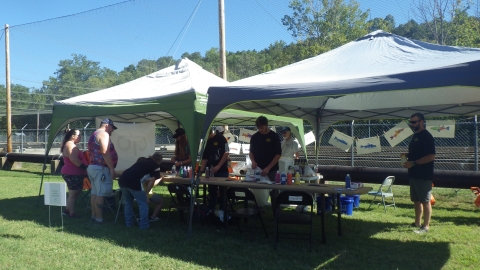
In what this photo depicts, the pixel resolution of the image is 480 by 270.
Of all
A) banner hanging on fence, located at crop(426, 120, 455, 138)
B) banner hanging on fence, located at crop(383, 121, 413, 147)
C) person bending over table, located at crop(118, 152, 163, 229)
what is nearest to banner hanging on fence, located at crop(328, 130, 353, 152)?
banner hanging on fence, located at crop(383, 121, 413, 147)

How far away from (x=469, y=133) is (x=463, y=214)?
9.24 meters

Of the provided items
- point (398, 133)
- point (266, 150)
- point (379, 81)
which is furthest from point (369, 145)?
point (379, 81)

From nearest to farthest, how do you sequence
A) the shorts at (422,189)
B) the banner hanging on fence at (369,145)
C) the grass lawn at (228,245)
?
the grass lawn at (228,245), the shorts at (422,189), the banner hanging on fence at (369,145)

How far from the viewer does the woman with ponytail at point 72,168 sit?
7.15m

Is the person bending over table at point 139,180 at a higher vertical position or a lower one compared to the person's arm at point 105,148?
lower

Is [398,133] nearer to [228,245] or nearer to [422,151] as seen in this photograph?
[422,151]

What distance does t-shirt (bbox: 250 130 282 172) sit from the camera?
6.92 meters

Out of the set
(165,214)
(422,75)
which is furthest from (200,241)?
(422,75)

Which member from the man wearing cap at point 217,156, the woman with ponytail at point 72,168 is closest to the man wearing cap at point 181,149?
the man wearing cap at point 217,156

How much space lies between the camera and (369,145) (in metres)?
9.18

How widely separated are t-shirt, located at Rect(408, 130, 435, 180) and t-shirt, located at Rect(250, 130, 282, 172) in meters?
2.00

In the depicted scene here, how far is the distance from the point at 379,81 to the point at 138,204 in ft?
12.2

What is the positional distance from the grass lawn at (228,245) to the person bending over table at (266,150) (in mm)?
840

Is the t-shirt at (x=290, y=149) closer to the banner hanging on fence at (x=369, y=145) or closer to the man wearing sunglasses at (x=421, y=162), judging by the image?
the banner hanging on fence at (x=369, y=145)
